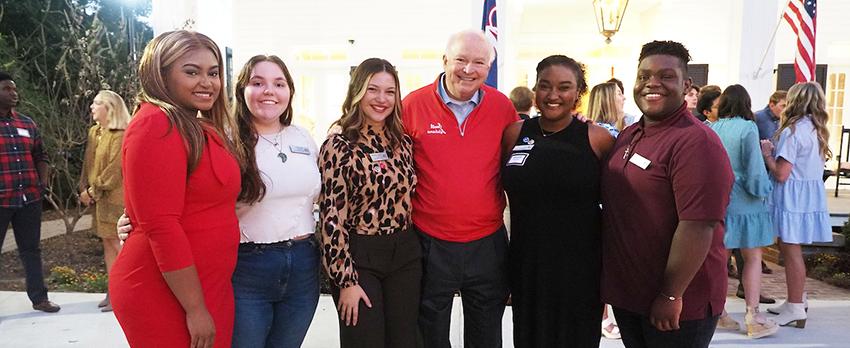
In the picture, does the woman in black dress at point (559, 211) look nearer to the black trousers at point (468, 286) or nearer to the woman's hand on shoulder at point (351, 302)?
the black trousers at point (468, 286)

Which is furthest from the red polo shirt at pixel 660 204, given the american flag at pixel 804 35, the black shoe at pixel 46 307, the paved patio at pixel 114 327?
the american flag at pixel 804 35

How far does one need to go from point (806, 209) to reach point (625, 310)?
3.02m

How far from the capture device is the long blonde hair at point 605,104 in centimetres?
440

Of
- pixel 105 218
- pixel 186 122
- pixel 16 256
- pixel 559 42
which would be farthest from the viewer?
pixel 559 42

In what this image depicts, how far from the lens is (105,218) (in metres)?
4.87

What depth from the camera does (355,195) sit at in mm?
2521

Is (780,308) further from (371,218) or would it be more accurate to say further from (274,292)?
(274,292)

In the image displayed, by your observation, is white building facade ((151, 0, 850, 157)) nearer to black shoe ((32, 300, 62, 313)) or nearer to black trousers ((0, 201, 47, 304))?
black trousers ((0, 201, 47, 304))

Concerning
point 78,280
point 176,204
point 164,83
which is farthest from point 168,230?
point 78,280

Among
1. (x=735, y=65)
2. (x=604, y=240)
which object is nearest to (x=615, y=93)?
(x=604, y=240)

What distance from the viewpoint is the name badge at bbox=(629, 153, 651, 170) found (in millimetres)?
2215

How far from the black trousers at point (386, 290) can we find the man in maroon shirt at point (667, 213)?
92 centimetres

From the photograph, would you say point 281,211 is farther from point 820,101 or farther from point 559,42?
point 559,42

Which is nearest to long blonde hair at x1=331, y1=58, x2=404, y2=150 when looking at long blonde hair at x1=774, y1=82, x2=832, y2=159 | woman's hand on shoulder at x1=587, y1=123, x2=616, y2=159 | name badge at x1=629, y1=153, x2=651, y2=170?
woman's hand on shoulder at x1=587, y1=123, x2=616, y2=159
